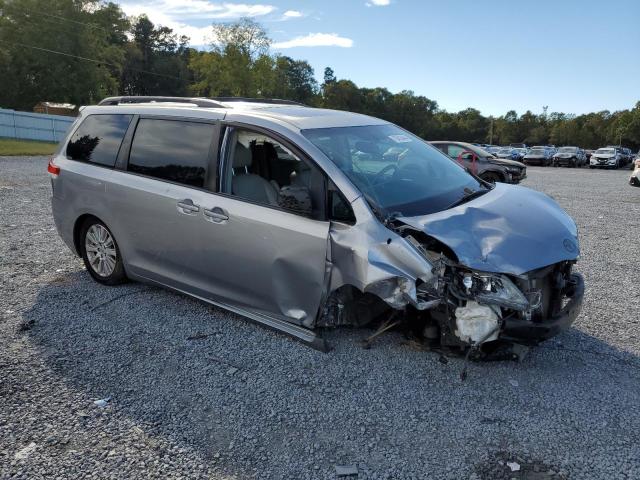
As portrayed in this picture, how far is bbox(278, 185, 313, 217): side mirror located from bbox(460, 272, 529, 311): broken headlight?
117 centimetres

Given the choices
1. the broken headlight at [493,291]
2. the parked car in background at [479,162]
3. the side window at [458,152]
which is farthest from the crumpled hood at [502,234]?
the side window at [458,152]

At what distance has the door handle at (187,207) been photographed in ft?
14.0

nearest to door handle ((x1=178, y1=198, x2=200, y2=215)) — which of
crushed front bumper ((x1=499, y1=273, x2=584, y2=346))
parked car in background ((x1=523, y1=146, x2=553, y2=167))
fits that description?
crushed front bumper ((x1=499, y1=273, x2=584, y2=346))

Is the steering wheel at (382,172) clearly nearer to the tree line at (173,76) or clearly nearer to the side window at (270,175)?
the side window at (270,175)

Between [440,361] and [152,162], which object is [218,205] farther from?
[440,361]

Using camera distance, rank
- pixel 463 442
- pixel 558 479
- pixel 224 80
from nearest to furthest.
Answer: pixel 558 479 → pixel 463 442 → pixel 224 80

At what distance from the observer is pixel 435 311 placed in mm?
3576

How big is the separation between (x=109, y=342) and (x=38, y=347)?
0.53 metres

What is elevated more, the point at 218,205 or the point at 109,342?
the point at 218,205

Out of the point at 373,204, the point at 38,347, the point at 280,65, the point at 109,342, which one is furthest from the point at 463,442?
the point at 280,65

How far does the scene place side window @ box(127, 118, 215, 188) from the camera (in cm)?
435

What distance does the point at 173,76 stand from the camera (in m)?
88.3

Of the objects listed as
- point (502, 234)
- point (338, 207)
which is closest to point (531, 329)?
point (502, 234)

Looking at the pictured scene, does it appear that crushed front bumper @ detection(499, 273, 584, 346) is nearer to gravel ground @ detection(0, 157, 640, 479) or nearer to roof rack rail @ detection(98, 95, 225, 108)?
gravel ground @ detection(0, 157, 640, 479)
